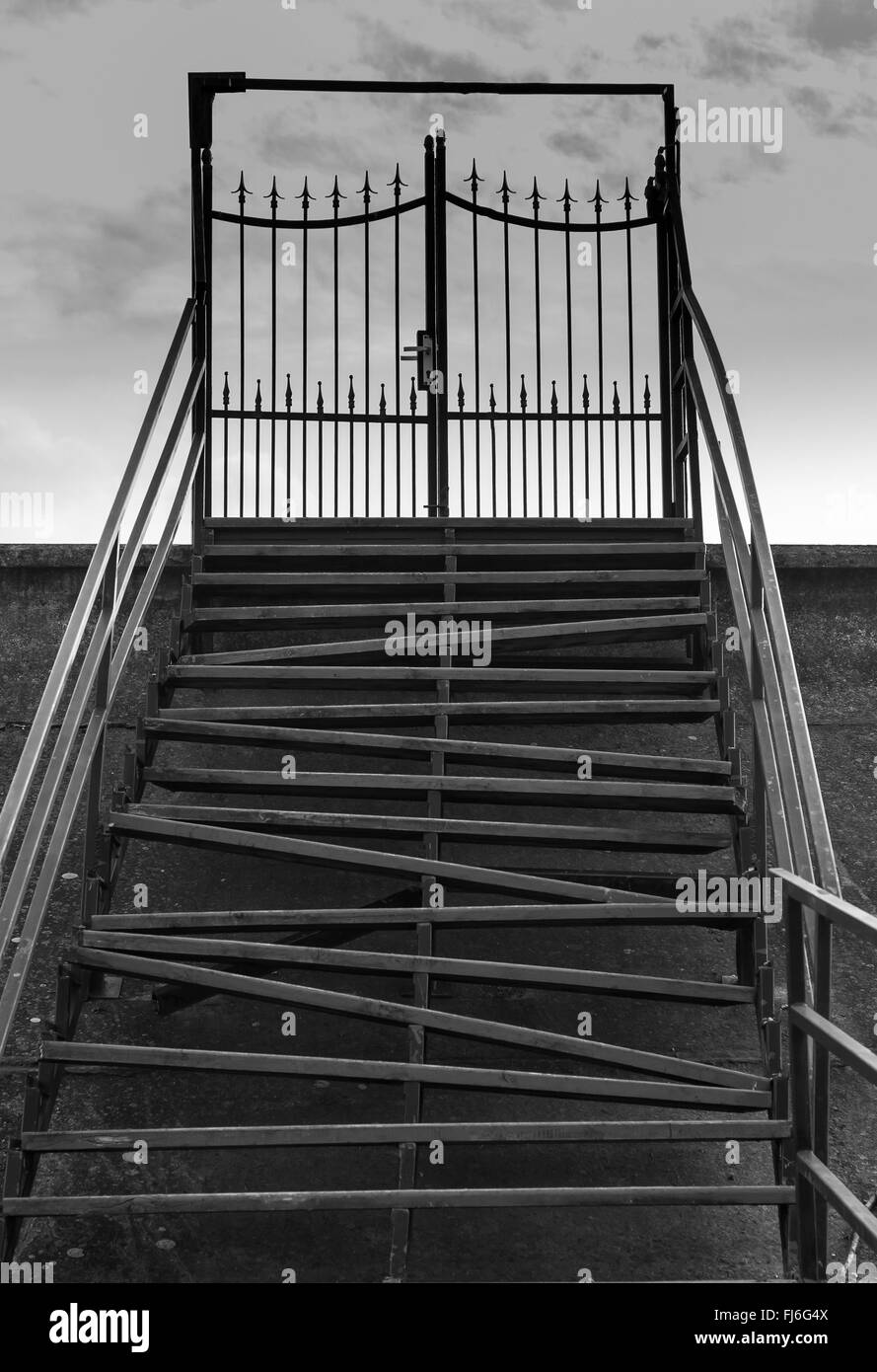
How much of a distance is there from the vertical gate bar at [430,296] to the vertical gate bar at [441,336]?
2cm

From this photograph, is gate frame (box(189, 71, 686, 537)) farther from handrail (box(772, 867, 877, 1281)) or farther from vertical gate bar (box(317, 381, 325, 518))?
handrail (box(772, 867, 877, 1281))

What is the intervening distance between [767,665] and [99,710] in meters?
2.20

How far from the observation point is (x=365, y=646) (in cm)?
451

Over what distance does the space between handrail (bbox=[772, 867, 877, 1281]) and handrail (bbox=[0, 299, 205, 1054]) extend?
2044 millimetres

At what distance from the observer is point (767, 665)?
3.54 metres

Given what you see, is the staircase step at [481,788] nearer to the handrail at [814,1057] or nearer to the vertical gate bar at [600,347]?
the handrail at [814,1057]

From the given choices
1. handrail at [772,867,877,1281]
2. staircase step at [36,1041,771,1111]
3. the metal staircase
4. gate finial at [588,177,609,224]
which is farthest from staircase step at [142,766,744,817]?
gate finial at [588,177,609,224]

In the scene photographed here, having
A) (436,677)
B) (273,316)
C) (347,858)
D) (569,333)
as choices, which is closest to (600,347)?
(569,333)

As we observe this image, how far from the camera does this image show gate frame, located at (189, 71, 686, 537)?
5.71 metres

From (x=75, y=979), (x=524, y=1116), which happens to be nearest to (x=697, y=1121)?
(x=524, y=1116)

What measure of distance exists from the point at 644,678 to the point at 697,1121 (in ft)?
5.79

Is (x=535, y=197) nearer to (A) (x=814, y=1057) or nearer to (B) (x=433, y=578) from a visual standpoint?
(B) (x=433, y=578)

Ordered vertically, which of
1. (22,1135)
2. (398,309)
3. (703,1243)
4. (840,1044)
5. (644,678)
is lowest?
(703,1243)
